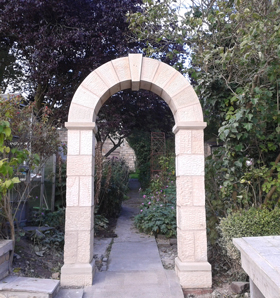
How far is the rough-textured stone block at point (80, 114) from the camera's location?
315 centimetres

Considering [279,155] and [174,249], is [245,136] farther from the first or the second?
[174,249]

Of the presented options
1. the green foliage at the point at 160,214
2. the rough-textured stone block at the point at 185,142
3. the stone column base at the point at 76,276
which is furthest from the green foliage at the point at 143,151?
the stone column base at the point at 76,276

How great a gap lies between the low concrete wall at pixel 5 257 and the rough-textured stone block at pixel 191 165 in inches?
85.2

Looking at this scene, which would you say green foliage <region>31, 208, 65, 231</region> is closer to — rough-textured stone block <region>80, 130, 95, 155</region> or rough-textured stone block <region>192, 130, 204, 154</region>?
rough-textured stone block <region>80, 130, 95, 155</region>

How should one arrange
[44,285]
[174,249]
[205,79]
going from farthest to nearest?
[174,249]
[205,79]
[44,285]

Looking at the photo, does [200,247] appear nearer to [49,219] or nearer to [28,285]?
[28,285]

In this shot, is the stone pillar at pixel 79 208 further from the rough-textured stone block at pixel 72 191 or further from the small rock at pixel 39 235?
the small rock at pixel 39 235

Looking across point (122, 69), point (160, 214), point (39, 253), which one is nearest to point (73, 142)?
point (122, 69)

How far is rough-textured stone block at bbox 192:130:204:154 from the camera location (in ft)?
10.4

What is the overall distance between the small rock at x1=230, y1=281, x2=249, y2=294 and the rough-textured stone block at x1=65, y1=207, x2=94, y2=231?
5.77ft

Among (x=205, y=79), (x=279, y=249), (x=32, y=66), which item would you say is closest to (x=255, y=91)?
(x=205, y=79)

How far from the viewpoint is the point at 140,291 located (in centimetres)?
283

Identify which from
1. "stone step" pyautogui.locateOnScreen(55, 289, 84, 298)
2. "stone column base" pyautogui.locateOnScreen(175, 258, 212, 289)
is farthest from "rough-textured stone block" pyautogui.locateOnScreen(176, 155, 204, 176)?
"stone step" pyautogui.locateOnScreen(55, 289, 84, 298)

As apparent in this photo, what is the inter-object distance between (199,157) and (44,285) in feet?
7.21
